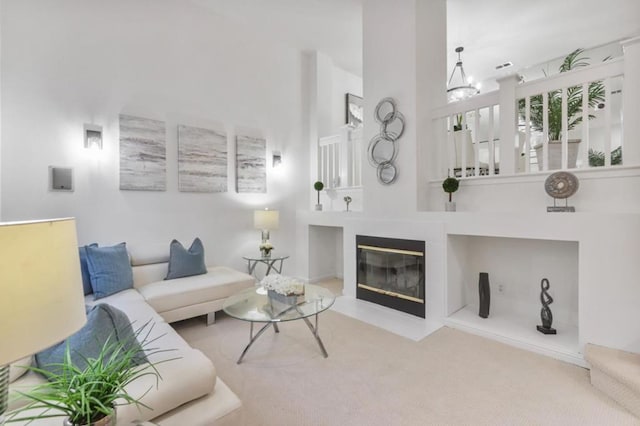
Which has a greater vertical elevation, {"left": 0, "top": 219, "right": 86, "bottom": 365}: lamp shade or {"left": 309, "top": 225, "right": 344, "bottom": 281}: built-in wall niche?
{"left": 0, "top": 219, "right": 86, "bottom": 365}: lamp shade

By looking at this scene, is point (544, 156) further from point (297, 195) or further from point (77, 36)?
point (77, 36)

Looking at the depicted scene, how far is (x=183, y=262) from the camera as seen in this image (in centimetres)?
336

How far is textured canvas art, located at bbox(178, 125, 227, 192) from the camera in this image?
3795mm

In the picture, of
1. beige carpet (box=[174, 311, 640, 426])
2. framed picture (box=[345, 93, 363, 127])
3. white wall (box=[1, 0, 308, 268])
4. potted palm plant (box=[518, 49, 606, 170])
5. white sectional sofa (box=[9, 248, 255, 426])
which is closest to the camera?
white sectional sofa (box=[9, 248, 255, 426])

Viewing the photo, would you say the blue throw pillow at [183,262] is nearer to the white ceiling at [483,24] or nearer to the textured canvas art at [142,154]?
the textured canvas art at [142,154]

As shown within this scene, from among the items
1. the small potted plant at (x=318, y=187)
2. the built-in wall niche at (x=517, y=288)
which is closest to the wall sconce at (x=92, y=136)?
the small potted plant at (x=318, y=187)

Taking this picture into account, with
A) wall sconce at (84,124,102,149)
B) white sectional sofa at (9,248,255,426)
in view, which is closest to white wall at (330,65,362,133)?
wall sconce at (84,124,102,149)

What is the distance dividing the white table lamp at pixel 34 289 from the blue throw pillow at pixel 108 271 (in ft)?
7.71

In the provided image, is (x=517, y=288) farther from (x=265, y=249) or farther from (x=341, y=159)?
(x=265, y=249)

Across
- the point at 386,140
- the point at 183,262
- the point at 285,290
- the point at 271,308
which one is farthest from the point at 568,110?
the point at 183,262

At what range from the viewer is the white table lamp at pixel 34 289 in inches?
22.7

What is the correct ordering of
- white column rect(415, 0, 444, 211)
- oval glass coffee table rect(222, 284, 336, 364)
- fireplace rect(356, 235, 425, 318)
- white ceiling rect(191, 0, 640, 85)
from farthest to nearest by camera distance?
white ceiling rect(191, 0, 640, 85)
white column rect(415, 0, 444, 211)
fireplace rect(356, 235, 425, 318)
oval glass coffee table rect(222, 284, 336, 364)

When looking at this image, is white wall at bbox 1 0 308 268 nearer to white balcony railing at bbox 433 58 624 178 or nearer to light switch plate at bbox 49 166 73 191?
light switch plate at bbox 49 166 73 191

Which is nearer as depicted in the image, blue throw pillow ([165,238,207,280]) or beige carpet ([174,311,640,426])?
beige carpet ([174,311,640,426])
